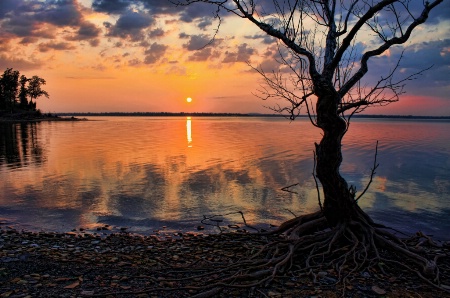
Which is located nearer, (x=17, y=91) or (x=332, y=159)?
(x=332, y=159)

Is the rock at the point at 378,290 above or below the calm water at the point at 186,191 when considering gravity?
above

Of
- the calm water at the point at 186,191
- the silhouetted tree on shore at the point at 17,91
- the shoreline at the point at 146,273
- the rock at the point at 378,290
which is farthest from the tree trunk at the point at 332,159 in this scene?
the silhouetted tree on shore at the point at 17,91

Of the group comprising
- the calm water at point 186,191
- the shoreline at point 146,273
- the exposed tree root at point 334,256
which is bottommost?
→ the calm water at point 186,191

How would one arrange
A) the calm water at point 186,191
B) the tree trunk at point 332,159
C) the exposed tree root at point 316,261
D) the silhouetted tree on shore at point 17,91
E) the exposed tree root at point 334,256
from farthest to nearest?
1. the silhouetted tree on shore at point 17,91
2. the calm water at point 186,191
3. the tree trunk at point 332,159
4. the exposed tree root at point 334,256
5. the exposed tree root at point 316,261

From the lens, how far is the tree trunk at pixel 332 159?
8.55 metres

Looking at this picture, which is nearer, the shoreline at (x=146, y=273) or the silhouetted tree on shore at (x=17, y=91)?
the shoreline at (x=146, y=273)

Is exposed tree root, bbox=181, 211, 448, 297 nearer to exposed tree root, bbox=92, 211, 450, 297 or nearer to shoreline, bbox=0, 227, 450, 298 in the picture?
exposed tree root, bbox=92, 211, 450, 297

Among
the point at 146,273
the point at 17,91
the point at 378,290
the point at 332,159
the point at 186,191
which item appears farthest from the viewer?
the point at 17,91

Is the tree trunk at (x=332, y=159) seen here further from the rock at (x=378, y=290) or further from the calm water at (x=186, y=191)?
the calm water at (x=186, y=191)

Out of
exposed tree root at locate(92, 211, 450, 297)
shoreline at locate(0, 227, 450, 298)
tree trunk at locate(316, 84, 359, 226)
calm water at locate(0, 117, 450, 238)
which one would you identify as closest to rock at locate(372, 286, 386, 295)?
shoreline at locate(0, 227, 450, 298)

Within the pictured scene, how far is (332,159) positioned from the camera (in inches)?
349

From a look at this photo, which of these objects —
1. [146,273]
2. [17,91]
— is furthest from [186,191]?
[17,91]

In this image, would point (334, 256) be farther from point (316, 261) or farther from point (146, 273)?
point (146, 273)

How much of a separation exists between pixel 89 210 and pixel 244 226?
21.5 ft
